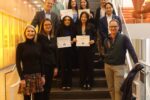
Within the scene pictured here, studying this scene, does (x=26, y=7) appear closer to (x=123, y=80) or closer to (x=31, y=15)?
(x=31, y=15)

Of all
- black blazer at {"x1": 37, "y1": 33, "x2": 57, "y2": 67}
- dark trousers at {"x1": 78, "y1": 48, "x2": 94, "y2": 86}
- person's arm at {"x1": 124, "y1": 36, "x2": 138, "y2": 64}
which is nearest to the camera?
person's arm at {"x1": 124, "y1": 36, "x2": 138, "y2": 64}

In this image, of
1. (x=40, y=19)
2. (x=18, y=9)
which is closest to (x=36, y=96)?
(x=40, y=19)

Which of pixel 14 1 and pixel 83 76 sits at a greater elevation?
pixel 14 1

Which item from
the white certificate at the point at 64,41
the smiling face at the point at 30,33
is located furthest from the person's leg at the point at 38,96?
the white certificate at the point at 64,41

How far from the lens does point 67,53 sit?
6.60m

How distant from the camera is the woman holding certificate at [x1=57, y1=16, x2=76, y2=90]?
21.0 feet

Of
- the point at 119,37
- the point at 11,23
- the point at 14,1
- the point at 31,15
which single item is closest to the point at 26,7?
the point at 31,15

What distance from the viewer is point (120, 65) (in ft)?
17.5

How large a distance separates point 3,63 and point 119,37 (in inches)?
113

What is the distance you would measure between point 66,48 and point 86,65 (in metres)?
0.52

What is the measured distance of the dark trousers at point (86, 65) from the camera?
6484mm

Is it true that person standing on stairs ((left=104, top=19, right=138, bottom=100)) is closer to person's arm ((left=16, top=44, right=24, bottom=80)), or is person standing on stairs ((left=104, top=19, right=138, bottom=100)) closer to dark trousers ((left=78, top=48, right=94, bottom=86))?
dark trousers ((left=78, top=48, right=94, bottom=86))

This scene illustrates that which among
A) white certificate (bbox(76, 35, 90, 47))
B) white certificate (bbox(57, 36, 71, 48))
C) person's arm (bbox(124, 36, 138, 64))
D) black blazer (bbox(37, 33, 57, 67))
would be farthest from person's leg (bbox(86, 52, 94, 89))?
person's arm (bbox(124, 36, 138, 64))

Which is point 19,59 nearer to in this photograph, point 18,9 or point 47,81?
point 47,81
